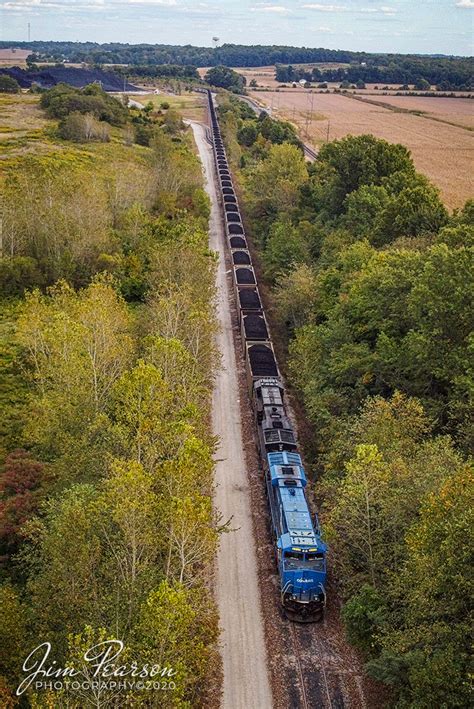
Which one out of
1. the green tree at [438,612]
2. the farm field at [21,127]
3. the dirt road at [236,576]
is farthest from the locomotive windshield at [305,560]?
the farm field at [21,127]

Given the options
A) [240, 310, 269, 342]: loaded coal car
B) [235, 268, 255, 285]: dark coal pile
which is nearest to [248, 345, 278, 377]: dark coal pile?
[240, 310, 269, 342]: loaded coal car

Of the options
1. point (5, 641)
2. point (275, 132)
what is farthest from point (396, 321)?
point (275, 132)

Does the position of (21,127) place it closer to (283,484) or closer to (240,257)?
(240,257)

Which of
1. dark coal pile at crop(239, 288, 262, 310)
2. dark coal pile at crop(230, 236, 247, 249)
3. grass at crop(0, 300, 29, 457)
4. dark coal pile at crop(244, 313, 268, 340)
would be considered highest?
dark coal pile at crop(230, 236, 247, 249)

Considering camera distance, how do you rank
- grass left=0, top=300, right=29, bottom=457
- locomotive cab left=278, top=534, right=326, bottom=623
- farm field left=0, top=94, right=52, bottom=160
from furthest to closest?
farm field left=0, top=94, right=52, bottom=160, grass left=0, top=300, right=29, bottom=457, locomotive cab left=278, top=534, right=326, bottom=623

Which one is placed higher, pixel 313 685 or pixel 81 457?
pixel 81 457

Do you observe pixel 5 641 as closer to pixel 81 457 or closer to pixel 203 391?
pixel 81 457

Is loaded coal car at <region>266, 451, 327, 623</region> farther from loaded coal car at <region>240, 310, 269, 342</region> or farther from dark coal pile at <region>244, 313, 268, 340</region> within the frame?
dark coal pile at <region>244, 313, 268, 340</region>
